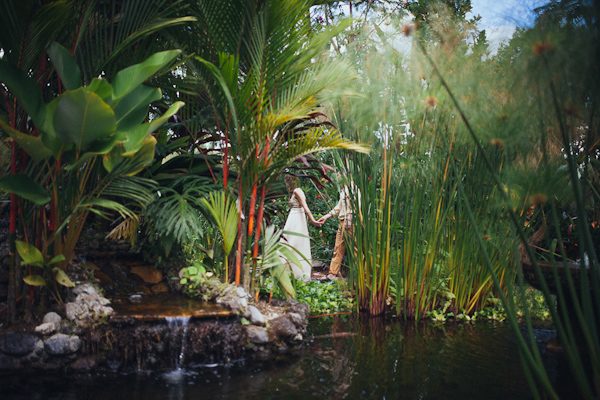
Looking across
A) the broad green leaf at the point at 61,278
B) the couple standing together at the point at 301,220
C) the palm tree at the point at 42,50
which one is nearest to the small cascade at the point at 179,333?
the broad green leaf at the point at 61,278

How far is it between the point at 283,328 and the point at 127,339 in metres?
1.15

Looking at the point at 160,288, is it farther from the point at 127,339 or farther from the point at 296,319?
the point at 296,319

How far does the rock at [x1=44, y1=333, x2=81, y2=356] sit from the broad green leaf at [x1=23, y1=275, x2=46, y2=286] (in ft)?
1.23

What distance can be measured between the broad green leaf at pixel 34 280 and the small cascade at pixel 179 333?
0.89m

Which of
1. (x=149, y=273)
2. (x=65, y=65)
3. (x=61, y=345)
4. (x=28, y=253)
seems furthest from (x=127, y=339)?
(x=65, y=65)

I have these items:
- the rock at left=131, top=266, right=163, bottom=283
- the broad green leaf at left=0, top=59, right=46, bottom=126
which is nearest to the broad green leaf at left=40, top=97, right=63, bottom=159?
the broad green leaf at left=0, top=59, right=46, bottom=126

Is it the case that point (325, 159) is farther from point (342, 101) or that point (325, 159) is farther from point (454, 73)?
point (454, 73)

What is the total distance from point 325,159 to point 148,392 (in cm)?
582

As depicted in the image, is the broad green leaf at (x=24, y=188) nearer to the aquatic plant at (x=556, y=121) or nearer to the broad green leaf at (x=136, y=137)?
the broad green leaf at (x=136, y=137)

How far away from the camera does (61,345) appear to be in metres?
3.12

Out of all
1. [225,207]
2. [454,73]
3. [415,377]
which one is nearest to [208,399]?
[415,377]

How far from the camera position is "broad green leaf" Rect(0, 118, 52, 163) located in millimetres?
2715

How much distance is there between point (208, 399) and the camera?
8.48 ft

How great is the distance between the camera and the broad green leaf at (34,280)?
312cm
